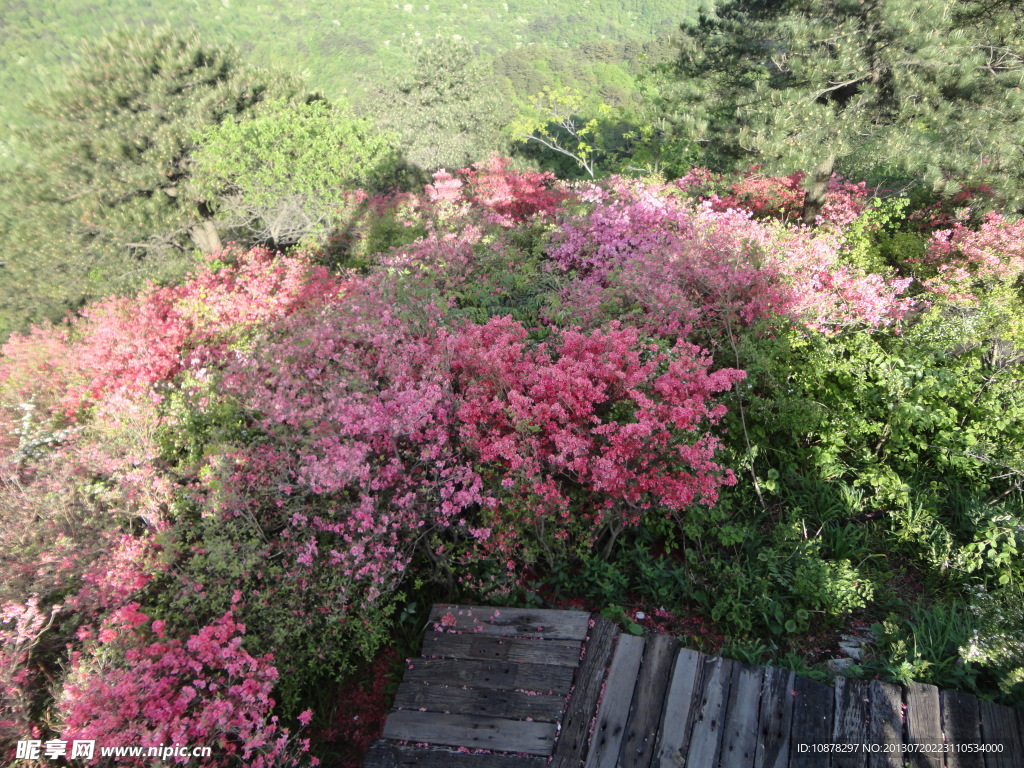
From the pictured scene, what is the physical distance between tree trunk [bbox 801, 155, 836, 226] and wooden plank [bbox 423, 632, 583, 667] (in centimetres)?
998

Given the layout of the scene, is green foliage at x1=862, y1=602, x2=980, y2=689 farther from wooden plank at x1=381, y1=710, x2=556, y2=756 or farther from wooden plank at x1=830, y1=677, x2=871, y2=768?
wooden plank at x1=381, y1=710, x2=556, y2=756

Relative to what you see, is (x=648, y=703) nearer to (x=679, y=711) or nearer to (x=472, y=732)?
(x=679, y=711)

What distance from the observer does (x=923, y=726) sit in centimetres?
308

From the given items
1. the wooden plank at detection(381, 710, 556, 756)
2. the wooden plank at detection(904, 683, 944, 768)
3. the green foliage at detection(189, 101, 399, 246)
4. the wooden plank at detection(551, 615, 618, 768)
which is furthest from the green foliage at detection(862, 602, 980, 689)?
the green foliage at detection(189, 101, 399, 246)

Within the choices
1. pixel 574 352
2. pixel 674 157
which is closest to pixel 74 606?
pixel 574 352

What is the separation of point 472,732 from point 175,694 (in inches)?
84.6

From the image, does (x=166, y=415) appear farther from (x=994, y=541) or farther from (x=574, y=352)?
(x=994, y=541)

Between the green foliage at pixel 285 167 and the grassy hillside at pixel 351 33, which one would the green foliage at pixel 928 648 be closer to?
the green foliage at pixel 285 167

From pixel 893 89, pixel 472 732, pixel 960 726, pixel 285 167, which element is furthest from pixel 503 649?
pixel 285 167

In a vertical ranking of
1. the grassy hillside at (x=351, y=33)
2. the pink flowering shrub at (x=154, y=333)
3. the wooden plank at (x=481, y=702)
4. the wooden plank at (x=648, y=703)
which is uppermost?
the grassy hillside at (x=351, y=33)

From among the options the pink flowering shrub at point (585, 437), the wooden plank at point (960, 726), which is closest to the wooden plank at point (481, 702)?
the pink flowering shrub at point (585, 437)

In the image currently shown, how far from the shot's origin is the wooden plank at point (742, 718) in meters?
3.24

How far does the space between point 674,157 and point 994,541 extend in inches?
647

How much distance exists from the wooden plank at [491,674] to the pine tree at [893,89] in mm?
9188
